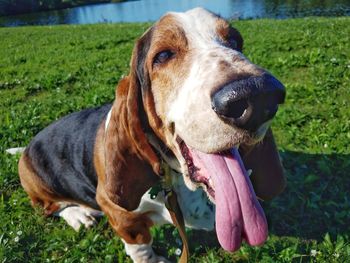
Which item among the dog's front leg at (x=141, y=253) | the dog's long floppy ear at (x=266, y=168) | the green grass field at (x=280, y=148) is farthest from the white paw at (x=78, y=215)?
the dog's long floppy ear at (x=266, y=168)

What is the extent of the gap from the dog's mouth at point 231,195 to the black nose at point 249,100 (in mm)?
601

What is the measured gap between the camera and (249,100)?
184 centimetres

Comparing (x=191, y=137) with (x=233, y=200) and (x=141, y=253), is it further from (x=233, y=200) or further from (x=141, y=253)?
(x=141, y=253)

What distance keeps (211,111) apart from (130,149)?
110 cm

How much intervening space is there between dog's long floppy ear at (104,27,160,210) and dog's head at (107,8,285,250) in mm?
11

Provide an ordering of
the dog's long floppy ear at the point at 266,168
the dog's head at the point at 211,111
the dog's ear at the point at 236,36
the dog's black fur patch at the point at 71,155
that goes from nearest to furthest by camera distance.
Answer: the dog's head at the point at 211,111
the dog's ear at the point at 236,36
the dog's long floppy ear at the point at 266,168
the dog's black fur patch at the point at 71,155

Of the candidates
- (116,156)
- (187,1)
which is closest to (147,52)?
(116,156)

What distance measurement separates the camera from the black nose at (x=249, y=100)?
184 centimetres

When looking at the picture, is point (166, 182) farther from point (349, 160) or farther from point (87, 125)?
point (349, 160)

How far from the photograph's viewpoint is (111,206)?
357 cm

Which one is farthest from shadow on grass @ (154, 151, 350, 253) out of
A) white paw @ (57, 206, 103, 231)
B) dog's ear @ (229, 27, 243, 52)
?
dog's ear @ (229, 27, 243, 52)

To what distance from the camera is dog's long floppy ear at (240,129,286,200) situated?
3072 millimetres

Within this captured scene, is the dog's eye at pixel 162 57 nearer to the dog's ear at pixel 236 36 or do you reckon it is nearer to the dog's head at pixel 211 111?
the dog's head at pixel 211 111

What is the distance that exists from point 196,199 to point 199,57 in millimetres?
1466
